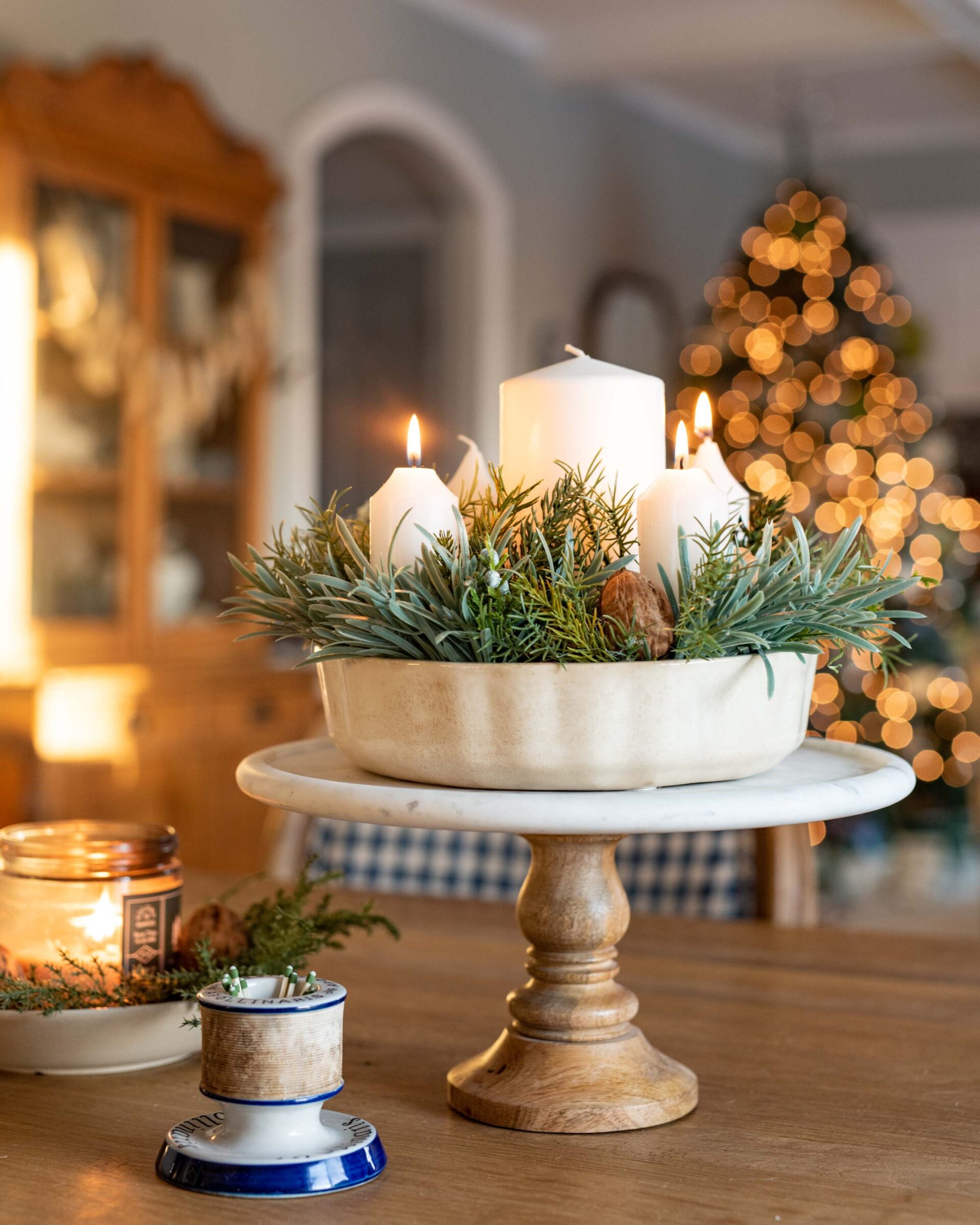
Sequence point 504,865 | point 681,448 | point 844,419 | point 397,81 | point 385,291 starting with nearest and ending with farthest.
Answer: point 681,448 < point 504,865 < point 397,81 < point 844,419 < point 385,291

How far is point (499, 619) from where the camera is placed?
68 centimetres

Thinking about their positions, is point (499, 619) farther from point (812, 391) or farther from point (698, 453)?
point (812, 391)

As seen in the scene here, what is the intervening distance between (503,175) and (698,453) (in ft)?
14.0

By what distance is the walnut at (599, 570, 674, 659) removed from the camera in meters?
0.68

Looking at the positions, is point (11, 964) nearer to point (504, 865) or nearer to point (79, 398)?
point (504, 865)

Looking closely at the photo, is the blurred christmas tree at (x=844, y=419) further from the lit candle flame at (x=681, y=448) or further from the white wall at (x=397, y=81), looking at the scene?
the lit candle flame at (x=681, y=448)

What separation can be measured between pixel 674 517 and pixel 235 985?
0.30 m

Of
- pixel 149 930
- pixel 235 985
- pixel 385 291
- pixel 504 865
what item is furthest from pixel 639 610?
pixel 385 291

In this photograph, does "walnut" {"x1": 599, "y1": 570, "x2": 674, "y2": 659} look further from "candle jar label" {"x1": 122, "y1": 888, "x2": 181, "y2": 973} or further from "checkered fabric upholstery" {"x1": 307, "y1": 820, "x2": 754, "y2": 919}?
"checkered fabric upholstery" {"x1": 307, "y1": 820, "x2": 754, "y2": 919}

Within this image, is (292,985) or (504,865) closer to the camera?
(292,985)

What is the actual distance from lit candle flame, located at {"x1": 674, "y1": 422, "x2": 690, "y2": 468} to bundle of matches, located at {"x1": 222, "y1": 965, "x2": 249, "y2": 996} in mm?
330

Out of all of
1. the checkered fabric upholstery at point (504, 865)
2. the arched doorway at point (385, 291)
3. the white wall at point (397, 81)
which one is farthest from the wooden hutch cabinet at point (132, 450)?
the checkered fabric upholstery at point (504, 865)

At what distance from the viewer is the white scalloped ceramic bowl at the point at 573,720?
0.67m

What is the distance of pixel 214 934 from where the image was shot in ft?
2.81
